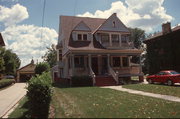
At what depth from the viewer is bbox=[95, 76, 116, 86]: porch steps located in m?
22.0

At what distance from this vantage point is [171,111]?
798 cm

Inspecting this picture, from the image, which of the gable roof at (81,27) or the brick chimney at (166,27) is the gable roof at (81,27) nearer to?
the gable roof at (81,27)

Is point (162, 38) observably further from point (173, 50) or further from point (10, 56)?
point (10, 56)

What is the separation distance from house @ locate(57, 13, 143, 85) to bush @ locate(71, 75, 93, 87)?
2041mm

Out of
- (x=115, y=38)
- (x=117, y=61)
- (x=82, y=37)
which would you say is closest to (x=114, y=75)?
(x=117, y=61)

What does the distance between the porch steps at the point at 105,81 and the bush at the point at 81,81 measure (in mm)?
1014

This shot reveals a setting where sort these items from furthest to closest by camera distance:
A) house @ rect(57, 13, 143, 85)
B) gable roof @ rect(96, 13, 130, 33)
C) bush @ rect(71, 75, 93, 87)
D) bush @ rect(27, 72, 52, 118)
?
gable roof @ rect(96, 13, 130, 33)
house @ rect(57, 13, 143, 85)
bush @ rect(71, 75, 93, 87)
bush @ rect(27, 72, 52, 118)

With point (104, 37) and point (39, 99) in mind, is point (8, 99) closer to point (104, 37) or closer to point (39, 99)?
point (39, 99)

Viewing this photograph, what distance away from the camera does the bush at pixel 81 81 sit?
21094 mm

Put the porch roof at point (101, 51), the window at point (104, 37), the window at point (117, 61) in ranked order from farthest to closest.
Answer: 1. the window at point (117, 61)
2. the window at point (104, 37)
3. the porch roof at point (101, 51)

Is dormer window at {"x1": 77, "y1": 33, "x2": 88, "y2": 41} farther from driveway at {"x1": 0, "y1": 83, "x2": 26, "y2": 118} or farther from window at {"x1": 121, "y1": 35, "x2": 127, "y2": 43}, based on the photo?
driveway at {"x1": 0, "y1": 83, "x2": 26, "y2": 118}

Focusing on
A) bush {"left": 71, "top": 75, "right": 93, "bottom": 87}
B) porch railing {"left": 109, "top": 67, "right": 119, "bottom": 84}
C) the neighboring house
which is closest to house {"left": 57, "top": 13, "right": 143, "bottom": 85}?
porch railing {"left": 109, "top": 67, "right": 119, "bottom": 84}

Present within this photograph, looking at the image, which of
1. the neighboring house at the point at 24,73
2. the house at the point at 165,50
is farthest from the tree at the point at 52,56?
the house at the point at 165,50

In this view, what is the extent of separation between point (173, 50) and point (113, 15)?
38.4 feet
